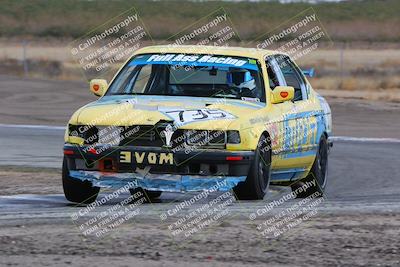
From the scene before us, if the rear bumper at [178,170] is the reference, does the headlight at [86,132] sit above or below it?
above

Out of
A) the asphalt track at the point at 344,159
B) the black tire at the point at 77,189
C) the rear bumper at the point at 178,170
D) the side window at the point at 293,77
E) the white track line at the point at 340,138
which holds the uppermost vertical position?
the side window at the point at 293,77

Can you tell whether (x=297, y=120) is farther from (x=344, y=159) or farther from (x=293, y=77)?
(x=344, y=159)

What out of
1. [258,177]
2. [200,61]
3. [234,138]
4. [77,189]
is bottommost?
[77,189]

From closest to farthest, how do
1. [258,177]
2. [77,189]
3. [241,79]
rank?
[258,177] < [77,189] < [241,79]

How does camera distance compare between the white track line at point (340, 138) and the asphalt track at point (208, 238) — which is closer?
the asphalt track at point (208, 238)

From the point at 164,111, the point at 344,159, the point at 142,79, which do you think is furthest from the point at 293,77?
the point at 344,159

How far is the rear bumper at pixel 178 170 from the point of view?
29.1ft

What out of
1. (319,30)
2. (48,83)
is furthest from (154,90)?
(319,30)

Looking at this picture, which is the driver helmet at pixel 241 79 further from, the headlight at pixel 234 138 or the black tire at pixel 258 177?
the headlight at pixel 234 138

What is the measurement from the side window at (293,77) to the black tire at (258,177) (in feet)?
5.60

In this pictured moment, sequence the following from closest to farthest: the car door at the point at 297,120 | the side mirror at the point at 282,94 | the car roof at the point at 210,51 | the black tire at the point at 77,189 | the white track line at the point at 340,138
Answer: the black tire at the point at 77,189
the side mirror at the point at 282,94
the car door at the point at 297,120
the car roof at the point at 210,51
the white track line at the point at 340,138

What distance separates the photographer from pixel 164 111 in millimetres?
9016

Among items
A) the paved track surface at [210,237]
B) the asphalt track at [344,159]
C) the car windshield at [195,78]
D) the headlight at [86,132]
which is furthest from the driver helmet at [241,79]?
the headlight at [86,132]

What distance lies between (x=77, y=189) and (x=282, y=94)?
2139mm
